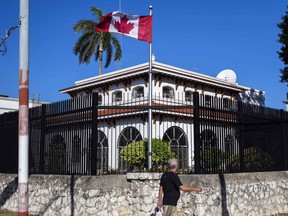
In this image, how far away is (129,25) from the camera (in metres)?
12.3

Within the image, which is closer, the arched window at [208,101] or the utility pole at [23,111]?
the utility pole at [23,111]

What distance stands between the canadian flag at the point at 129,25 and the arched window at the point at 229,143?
3.63m

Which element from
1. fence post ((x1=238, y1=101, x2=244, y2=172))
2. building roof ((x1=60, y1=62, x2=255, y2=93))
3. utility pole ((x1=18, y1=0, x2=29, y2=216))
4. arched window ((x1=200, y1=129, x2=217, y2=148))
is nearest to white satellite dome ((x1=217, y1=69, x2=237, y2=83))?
building roof ((x1=60, y1=62, x2=255, y2=93))

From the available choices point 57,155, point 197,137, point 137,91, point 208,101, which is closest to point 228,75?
point 137,91

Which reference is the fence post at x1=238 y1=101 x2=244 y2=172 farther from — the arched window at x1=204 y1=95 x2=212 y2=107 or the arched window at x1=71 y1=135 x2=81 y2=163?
the arched window at x1=71 y1=135 x2=81 y2=163

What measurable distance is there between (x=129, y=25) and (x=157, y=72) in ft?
65.0

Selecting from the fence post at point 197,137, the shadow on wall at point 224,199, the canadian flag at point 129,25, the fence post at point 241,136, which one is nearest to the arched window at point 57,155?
the canadian flag at point 129,25

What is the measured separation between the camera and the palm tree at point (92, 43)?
46312mm

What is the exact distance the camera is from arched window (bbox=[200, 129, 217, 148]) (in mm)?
10965

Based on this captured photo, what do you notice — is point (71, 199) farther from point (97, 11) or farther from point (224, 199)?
point (97, 11)

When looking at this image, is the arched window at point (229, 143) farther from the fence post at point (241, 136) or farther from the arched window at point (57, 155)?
the arched window at point (57, 155)

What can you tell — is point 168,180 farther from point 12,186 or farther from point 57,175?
point 12,186

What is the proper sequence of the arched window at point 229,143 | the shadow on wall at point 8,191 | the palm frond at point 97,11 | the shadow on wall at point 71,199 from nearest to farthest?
the shadow on wall at point 71,199 < the arched window at point 229,143 < the shadow on wall at point 8,191 < the palm frond at point 97,11

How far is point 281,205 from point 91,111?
6441 mm
